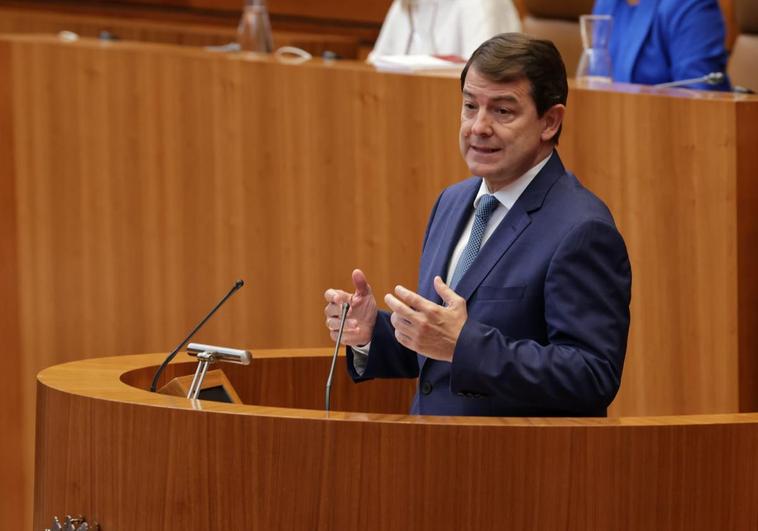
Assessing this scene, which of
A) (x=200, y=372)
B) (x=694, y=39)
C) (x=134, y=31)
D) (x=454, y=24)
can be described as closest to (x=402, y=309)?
(x=200, y=372)

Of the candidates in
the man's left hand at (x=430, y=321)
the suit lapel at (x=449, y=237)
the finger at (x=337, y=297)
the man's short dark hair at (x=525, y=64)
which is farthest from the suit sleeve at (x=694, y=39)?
the man's left hand at (x=430, y=321)

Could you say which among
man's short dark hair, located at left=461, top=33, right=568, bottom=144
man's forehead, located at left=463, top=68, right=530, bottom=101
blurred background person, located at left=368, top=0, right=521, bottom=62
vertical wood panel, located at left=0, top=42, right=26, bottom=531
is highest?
blurred background person, located at left=368, top=0, right=521, bottom=62

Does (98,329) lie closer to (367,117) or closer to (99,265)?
(99,265)

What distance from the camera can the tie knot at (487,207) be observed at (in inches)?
70.7

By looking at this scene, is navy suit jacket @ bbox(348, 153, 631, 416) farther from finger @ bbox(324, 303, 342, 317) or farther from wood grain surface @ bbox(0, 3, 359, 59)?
wood grain surface @ bbox(0, 3, 359, 59)

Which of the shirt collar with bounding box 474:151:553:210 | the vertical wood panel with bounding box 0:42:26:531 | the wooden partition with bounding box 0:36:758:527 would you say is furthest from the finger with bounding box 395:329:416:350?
the vertical wood panel with bounding box 0:42:26:531

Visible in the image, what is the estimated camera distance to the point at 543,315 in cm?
170

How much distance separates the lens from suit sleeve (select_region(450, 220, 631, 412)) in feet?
5.20

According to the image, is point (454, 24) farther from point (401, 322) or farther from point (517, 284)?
point (401, 322)

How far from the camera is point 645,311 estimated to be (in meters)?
2.45

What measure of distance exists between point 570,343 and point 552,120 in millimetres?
288

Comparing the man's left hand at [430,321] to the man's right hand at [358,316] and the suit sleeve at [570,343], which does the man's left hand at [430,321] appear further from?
the man's right hand at [358,316]

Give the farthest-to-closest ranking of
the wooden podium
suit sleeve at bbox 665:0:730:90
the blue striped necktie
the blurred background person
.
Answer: the blurred background person < suit sleeve at bbox 665:0:730:90 < the blue striped necktie < the wooden podium

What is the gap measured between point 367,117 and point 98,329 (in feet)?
2.90
